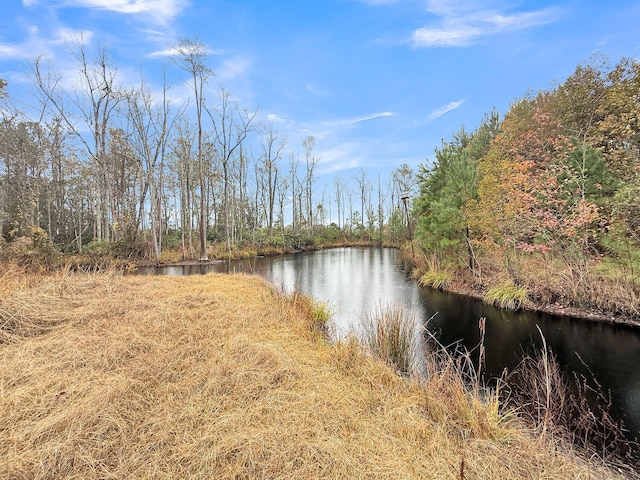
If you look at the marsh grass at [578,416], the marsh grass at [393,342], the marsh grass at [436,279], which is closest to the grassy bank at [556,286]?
the marsh grass at [436,279]

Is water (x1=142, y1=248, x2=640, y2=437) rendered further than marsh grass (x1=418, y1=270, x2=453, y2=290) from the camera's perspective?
No

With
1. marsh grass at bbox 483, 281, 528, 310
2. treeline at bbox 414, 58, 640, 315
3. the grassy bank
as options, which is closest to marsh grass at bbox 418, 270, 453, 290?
the grassy bank

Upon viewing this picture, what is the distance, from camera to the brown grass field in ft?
5.86

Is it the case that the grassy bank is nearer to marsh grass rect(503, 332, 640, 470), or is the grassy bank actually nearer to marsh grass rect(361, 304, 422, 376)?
marsh grass rect(503, 332, 640, 470)

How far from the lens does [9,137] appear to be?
1471 cm

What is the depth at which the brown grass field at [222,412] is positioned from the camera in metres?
1.79

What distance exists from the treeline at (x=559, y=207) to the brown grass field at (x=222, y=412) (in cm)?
604

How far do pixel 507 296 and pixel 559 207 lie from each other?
279cm

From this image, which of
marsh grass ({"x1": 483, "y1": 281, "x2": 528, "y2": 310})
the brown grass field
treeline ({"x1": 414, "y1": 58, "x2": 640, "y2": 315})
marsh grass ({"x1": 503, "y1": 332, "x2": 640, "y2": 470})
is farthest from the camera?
marsh grass ({"x1": 483, "y1": 281, "x2": 528, "y2": 310})

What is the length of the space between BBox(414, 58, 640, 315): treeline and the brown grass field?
238 inches

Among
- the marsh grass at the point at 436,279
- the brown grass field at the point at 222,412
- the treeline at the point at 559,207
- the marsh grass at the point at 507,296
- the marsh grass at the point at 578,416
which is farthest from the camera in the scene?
the marsh grass at the point at 436,279

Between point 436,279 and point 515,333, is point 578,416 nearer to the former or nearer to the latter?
point 515,333

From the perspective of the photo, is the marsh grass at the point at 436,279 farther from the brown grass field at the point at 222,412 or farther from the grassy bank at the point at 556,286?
the brown grass field at the point at 222,412

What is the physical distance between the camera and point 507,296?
26.0 feet
